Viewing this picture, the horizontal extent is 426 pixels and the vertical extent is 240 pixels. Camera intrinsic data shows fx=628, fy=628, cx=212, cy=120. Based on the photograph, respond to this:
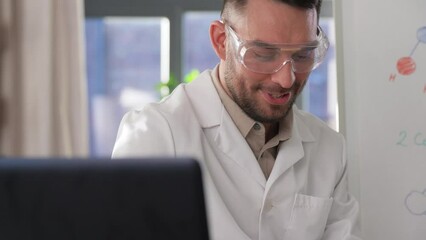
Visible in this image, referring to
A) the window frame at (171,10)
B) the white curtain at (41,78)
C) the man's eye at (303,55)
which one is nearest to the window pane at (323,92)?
the window frame at (171,10)

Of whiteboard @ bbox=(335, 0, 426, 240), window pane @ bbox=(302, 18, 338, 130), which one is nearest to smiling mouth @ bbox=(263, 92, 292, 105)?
whiteboard @ bbox=(335, 0, 426, 240)

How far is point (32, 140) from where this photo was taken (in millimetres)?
2752

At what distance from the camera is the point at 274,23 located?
4.90 ft

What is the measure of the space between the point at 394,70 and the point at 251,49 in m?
0.62

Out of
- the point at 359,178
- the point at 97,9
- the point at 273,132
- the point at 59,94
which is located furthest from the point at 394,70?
the point at 97,9

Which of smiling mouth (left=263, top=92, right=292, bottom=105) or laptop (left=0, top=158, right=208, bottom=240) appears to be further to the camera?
smiling mouth (left=263, top=92, right=292, bottom=105)

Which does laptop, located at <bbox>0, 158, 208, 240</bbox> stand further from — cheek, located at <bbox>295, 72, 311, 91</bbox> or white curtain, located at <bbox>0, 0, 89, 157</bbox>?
white curtain, located at <bbox>0, 0, 89, 157</bbox>

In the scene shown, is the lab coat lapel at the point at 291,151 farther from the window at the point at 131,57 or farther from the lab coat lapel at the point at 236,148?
the window at the point at 131,57

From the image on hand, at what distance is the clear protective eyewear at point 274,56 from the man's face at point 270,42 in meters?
0.01

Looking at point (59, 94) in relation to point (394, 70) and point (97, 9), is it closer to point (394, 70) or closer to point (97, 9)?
point (97, 9)

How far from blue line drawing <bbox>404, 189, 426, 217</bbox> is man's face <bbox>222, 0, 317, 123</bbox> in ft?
1.83

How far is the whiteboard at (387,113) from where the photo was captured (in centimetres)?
187

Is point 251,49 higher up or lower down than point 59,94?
higher up

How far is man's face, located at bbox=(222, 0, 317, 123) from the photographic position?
58.7 inches
